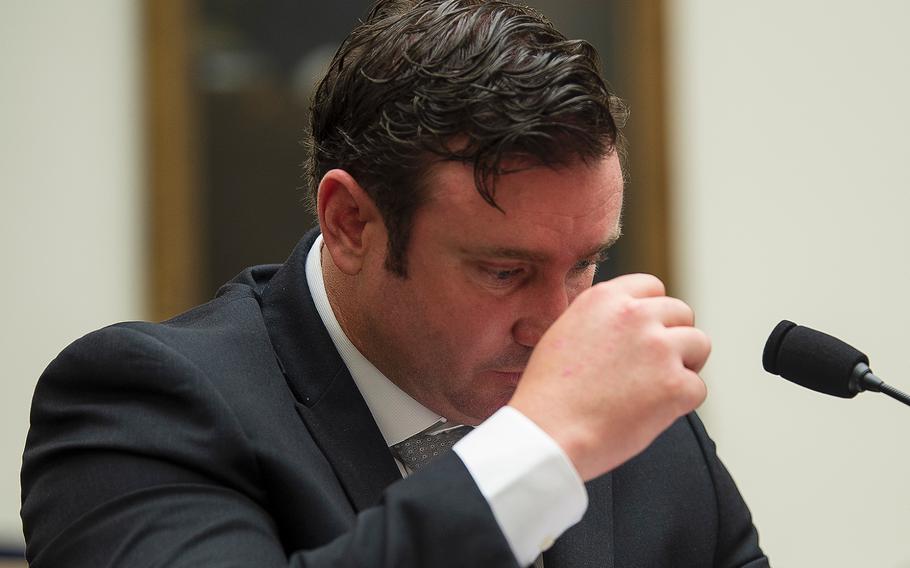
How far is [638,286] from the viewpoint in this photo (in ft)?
4.78

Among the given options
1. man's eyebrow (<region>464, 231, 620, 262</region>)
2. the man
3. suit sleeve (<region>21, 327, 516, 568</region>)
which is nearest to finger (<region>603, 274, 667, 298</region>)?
the man

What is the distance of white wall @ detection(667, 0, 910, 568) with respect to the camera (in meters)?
3.76

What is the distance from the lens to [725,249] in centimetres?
381

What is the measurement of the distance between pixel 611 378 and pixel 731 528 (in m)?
0.68

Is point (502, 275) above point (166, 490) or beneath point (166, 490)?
above

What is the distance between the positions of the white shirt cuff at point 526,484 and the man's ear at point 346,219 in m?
0.48

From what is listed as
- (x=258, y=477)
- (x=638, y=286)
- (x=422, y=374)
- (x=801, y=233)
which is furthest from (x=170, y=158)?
(x=638, y=286)

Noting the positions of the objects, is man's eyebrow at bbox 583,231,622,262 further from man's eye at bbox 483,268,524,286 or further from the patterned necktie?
the patterned necktie

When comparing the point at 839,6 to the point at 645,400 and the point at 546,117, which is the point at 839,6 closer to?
the point at 546,117

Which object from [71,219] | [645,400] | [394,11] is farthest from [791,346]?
[71,219]

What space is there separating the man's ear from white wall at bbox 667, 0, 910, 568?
7.38 ft

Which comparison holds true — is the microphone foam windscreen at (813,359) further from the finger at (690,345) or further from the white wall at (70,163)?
the white wall at (70,163)

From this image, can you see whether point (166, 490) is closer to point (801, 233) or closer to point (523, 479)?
point (523, 479)

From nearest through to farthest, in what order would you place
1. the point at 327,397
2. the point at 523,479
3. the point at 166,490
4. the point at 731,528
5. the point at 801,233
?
the point at 523,479
the point at 166,490
the point at 327,397
the point at 731,528
the point at 801,233
